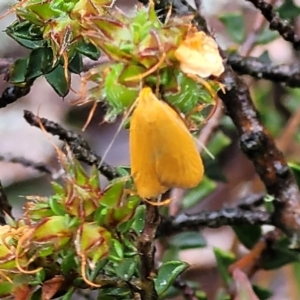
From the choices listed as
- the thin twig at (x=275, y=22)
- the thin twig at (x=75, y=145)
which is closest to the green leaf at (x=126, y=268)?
the thin twig at (x=75, y=145)

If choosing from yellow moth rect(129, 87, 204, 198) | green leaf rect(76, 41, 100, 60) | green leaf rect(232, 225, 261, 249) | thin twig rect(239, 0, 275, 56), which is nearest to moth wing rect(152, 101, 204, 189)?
yellow moth rect(129, 87, 204, 198)

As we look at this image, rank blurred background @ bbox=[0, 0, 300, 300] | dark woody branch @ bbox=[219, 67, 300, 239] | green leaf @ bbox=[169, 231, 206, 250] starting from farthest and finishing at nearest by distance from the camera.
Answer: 1. blurred background @ bbox=[0, 0, 300, 300]
2. green leaf @ bbox=[169, 231, 206, 250]
3. dark woody branch @ bbox=[219, 67, 300, 239]

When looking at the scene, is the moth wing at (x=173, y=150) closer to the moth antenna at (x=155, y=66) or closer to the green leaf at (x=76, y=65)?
the moth antenna at (x=155, y=66)

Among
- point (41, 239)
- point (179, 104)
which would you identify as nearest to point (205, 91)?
point (179, 104)

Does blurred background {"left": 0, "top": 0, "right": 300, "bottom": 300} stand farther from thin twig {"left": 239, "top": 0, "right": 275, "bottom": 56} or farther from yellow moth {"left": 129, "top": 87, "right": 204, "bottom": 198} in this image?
yellow moth {"left": 129, "top": 87, "right": 204, "bottom": 198}

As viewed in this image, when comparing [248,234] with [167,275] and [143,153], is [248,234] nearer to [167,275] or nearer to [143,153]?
[167,275]

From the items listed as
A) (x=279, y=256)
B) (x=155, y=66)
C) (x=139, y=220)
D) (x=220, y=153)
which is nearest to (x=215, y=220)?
(x=279, y=256)
